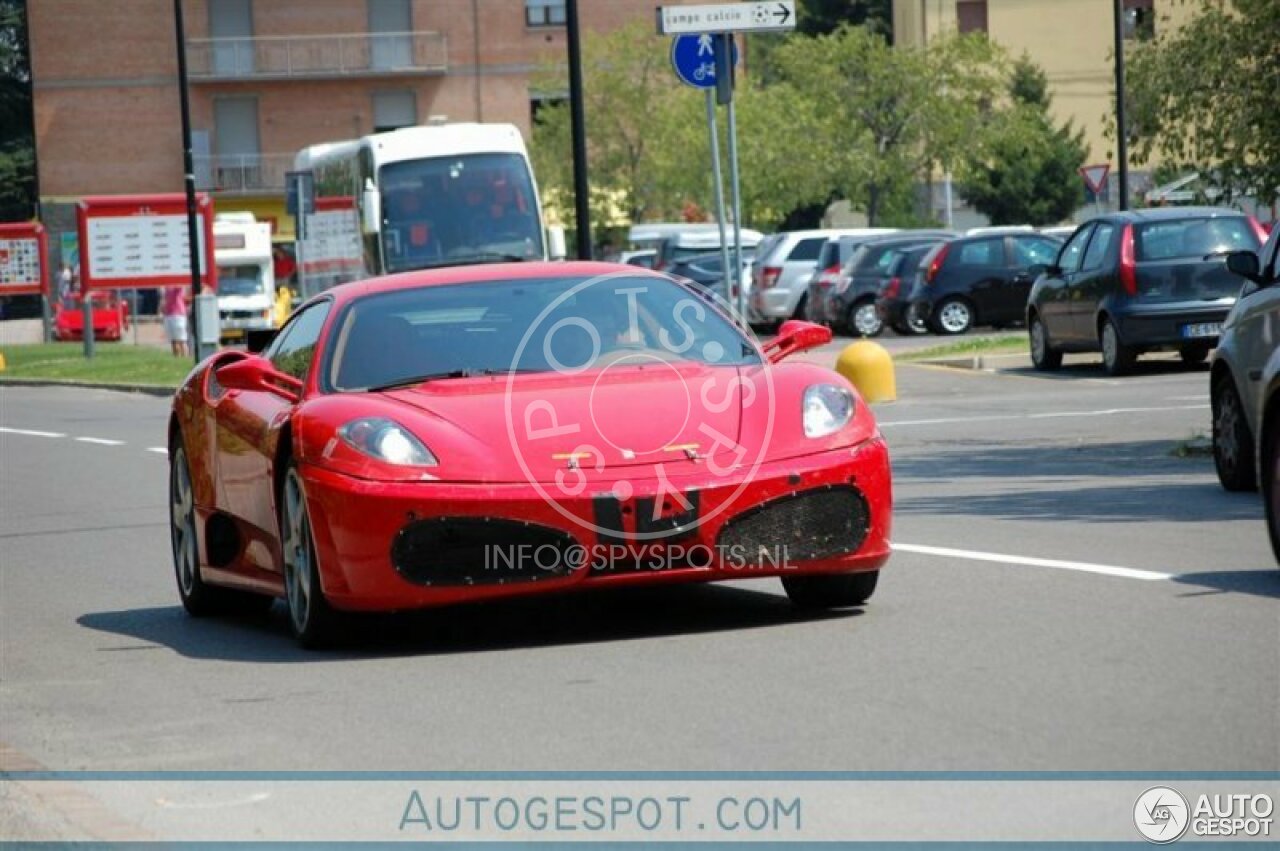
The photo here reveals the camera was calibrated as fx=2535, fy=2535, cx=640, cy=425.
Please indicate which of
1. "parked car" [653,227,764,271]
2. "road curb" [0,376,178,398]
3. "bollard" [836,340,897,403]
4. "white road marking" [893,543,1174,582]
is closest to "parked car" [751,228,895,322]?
"parked car" [653,227,764,271]

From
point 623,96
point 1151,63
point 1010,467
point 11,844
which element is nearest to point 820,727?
point 11,844

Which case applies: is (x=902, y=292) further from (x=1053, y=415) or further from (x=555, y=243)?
(x=1053, y=415)

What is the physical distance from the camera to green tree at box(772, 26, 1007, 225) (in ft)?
235

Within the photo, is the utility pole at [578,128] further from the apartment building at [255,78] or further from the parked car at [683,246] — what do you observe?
the apartment building at [255,78]

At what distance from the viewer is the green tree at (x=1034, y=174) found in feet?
262

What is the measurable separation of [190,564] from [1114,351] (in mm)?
16706

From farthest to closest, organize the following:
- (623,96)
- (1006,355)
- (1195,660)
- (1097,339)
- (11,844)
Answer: (623,96)
(1006,355)
(1097,339)
(1195,660)
(11,844)

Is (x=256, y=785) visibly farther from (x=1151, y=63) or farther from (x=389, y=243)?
(x=389, y=243)

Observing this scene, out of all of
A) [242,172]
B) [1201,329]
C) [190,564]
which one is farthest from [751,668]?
[242,172]

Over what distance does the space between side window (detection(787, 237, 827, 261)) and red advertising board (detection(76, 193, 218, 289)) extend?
1098 cm

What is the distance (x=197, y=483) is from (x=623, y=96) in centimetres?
6720

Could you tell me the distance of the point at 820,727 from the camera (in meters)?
6.65

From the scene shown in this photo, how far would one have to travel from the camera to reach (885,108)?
2879 inches

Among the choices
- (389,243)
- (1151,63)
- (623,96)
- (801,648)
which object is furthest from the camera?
(623,96)
